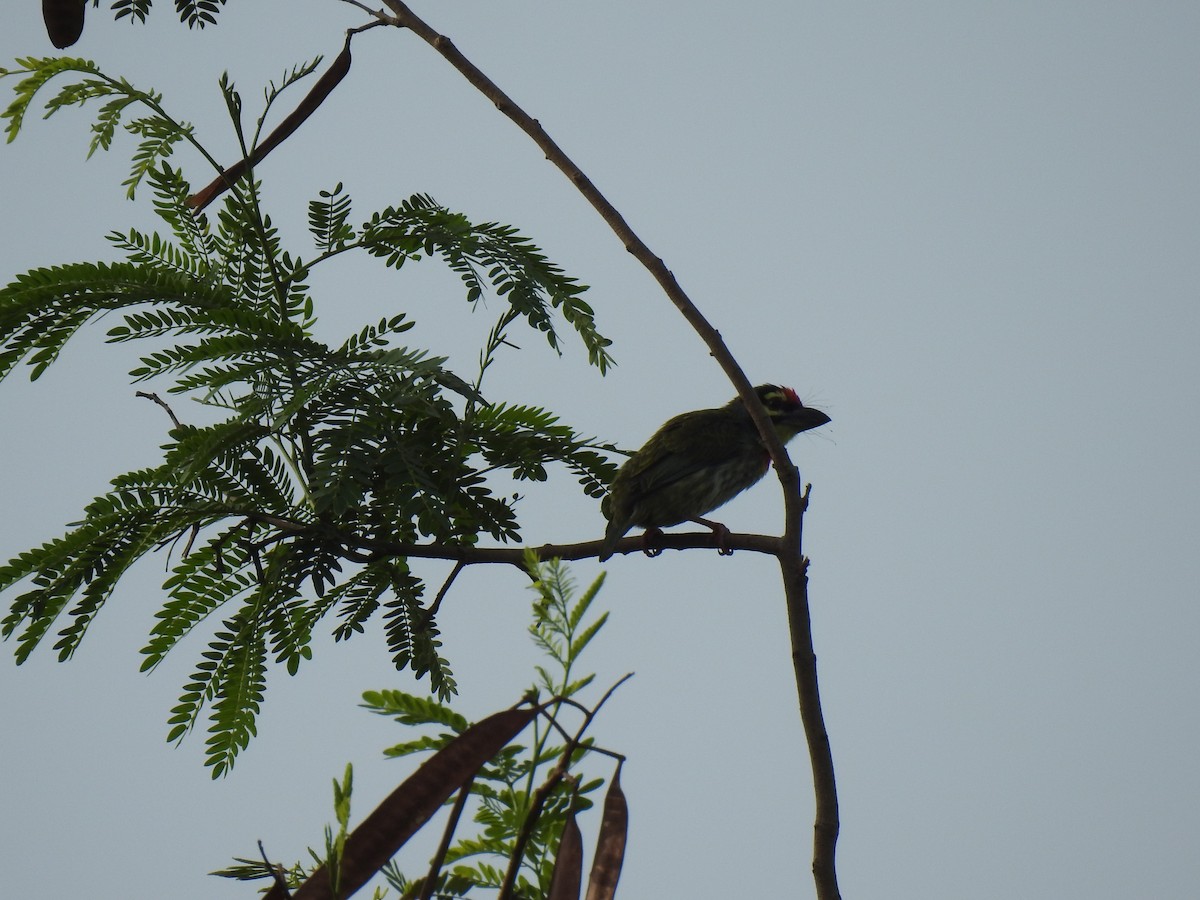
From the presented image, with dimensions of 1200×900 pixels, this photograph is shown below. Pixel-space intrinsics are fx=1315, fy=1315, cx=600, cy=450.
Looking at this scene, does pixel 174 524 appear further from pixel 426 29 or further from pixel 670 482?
pixel 670 482

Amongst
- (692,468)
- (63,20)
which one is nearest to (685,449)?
(692,468)

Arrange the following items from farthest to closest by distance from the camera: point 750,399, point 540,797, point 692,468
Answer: point 692,468 → point 750,399 → point 540,797

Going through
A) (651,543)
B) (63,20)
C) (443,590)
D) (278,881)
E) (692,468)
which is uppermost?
(692,468)

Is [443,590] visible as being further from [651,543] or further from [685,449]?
[685,449]

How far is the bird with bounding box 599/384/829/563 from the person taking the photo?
18.8ft

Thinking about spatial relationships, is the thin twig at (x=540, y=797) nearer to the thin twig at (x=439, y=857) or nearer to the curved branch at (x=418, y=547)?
the thin twig at (x=439, y=857)

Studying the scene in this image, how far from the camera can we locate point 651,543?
15.9ft

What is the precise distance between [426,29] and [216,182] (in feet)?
2.65

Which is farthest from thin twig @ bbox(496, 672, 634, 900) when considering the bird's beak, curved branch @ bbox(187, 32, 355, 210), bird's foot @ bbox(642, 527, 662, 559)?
the bird's beak

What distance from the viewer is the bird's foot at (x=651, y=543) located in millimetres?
4548

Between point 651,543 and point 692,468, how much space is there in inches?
45.2

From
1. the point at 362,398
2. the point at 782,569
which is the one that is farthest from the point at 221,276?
the point at 782,569

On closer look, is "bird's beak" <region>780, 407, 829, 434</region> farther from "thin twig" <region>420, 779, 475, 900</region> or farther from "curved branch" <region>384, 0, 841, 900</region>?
"thin twig" <region>420, 779, 475, 900</region>

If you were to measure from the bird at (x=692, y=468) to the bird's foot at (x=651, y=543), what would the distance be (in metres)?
0.08
